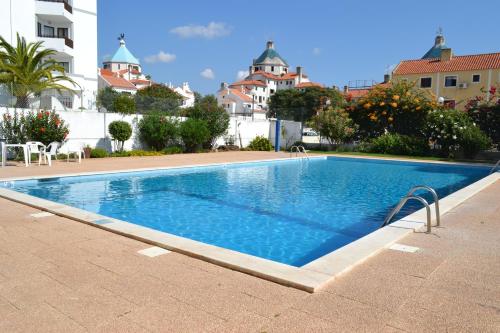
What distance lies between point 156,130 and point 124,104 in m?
1.92

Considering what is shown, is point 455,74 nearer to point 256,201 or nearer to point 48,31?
point 48,31

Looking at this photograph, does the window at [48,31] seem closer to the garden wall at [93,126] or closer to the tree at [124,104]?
the tree at [124,104]

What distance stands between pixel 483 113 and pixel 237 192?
15866 millimetres

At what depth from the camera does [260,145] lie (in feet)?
84.0

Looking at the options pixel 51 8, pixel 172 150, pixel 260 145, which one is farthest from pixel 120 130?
pixel 51 8

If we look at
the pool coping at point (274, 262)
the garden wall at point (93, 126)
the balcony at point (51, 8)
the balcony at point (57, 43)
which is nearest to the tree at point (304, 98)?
the balcony at point (57, 43)

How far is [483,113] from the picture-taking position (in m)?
20.6

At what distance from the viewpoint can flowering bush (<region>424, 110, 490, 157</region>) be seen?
19422 millimetres

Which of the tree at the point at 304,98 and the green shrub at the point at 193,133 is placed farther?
the tree at the point at 304,98

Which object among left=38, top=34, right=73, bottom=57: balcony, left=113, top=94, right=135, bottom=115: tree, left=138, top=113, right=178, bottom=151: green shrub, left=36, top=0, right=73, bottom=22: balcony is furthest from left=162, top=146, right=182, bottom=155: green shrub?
left=36, top=0, right=73, bottom=22: balcony

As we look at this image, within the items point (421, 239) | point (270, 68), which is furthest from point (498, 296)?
point (270, 68)

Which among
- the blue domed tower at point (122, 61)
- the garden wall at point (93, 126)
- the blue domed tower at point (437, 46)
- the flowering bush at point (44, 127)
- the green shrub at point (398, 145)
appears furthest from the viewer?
the blue domed tower at point (122, 61)

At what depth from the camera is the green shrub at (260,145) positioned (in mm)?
25531

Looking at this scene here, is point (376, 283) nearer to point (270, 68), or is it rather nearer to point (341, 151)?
point (341, 151)
